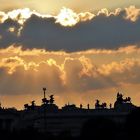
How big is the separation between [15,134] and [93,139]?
79.8 feet

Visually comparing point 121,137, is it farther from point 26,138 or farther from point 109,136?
point 26,138

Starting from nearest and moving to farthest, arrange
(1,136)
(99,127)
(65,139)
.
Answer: (99,127) → (65,139) → (1,136)

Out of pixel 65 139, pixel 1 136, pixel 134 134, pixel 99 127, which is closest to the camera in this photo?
pixel 134 134

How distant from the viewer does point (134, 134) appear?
109750 mm

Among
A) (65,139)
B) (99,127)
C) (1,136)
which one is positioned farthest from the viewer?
(1,136)

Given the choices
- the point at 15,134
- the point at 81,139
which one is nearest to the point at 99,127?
the point at 81,139

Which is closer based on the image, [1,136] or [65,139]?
[65,139]

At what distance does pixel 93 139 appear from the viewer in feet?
373

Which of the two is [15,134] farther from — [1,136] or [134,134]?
[134,134]

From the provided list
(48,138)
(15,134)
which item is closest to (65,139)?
(48,138)

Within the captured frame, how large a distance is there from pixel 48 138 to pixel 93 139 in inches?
615

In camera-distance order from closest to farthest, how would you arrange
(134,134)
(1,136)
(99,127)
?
(134,134) < (99,127) < (1,136)

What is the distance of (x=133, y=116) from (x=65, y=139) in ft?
43.5

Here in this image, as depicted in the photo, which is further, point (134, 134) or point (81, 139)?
point (81, 139)
